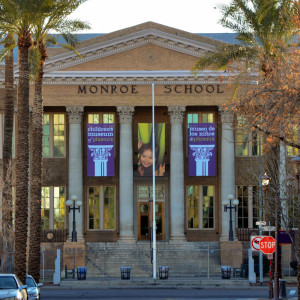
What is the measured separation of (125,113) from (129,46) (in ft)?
Answer: 14.3

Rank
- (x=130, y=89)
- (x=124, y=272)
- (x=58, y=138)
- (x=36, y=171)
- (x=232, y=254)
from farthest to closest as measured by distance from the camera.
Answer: (x=58, y=138)
(x=130, y=89)
(x=232, y=254)
(x=124, y=272)
(x=36, y=171)

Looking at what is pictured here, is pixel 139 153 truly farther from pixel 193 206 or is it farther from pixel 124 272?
pixel 124 272

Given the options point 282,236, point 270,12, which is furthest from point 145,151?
point 282,236

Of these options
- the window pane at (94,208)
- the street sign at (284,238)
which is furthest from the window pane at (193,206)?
the street sign at (284,238)

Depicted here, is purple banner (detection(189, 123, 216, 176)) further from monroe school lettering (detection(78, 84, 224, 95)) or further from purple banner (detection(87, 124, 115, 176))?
purple banner (detection(87, 124, 115, 176))

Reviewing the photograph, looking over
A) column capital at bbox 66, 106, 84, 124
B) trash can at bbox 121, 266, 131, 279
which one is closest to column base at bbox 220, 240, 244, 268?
trash can at bbox 121, 266, 131, 279

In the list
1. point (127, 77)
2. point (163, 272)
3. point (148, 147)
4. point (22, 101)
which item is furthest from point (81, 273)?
point (22, 101)

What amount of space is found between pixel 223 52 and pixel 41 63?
903 cm

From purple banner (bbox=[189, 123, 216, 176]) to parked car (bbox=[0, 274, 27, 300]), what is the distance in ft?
88.6

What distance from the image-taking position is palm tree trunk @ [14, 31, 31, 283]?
31688 millimetres

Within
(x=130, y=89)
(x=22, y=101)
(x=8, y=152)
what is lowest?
(x=8, y=152)

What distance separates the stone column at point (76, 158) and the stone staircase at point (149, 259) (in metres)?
2.15

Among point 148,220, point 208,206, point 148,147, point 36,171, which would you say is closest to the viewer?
point 36,171

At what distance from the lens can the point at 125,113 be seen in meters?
54.3
